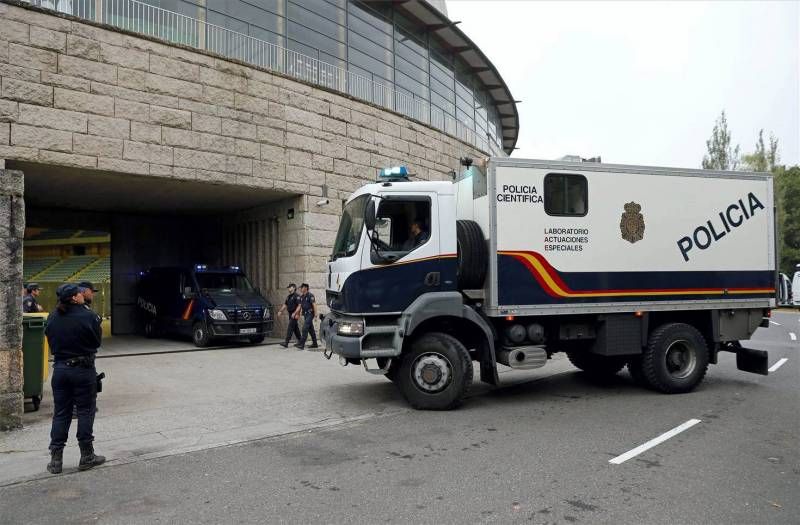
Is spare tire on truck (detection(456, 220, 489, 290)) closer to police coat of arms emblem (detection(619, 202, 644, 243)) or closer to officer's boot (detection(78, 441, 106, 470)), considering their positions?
police coat of arms emblem (detection(619, 202, 644, 243))

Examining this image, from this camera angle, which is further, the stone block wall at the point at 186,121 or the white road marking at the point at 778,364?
the white road marking at the point at 778,364

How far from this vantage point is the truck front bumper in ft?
23.6

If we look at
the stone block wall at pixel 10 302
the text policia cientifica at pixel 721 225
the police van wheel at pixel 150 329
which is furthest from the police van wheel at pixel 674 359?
the police van wheel at pixel 150 329

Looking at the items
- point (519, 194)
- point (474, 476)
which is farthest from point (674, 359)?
point (474, 476)

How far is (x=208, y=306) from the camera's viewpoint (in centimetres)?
1416

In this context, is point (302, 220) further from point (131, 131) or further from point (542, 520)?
point (542, 520)

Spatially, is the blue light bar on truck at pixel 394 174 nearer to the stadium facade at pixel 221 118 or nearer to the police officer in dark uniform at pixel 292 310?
the stadium facade at pixel 221 118

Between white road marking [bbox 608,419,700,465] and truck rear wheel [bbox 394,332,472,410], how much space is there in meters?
2.26

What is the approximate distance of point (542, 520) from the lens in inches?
156

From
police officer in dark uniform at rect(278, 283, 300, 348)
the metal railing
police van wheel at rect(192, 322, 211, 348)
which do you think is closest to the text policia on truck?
police officer in dark uniform at rect(278, 283, 300, 348)

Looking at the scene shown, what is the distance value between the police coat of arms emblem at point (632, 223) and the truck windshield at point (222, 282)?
33.5 feet

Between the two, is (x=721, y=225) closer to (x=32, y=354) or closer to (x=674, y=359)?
(x=674, y=359)

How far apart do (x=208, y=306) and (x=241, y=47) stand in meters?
6.30

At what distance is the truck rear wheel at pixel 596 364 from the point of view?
940 cm
